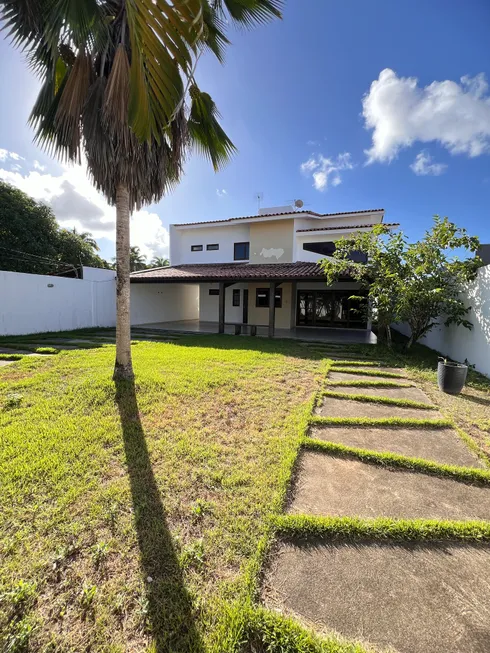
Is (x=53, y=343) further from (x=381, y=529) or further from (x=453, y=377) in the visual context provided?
(x=453, y=377)

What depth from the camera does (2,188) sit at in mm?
18047

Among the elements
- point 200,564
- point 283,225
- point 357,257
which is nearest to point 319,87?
point 283,225

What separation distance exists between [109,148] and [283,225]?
10823 millimetres

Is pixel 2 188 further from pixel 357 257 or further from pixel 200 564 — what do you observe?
pixel 200 564

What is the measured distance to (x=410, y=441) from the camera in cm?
361

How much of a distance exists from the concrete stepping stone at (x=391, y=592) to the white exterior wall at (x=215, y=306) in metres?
14.9

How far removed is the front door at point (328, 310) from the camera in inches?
582

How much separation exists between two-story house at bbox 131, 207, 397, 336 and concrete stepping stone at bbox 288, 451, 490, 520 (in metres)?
8.67

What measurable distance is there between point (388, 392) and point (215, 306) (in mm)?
13282

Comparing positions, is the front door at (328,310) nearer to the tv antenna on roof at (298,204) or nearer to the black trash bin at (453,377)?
the tv antenna on roof at (298,204)

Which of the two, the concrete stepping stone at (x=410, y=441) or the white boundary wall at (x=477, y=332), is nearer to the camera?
the concrete stepping stone at (x=410, y=441)

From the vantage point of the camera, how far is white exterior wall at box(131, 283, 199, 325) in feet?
51.7

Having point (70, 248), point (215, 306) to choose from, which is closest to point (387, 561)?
point (215, 306)

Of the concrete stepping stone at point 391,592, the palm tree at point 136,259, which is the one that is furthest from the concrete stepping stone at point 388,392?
the palm tree at point 136,259
